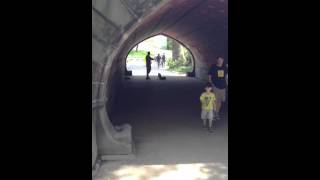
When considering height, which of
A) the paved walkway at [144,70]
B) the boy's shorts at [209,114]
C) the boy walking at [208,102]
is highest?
the paved walkway at [144,70]

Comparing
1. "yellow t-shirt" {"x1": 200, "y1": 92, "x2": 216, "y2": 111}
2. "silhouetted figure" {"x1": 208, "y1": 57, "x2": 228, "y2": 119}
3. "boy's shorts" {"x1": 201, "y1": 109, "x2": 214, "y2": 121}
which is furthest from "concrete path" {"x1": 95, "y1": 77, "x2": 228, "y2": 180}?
"silhouetted figure" {"x1": 208, "y1": 57, "x2": 228, "y2": 119}

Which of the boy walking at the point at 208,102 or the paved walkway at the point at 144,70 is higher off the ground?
the paved walkway at the point at 144,70

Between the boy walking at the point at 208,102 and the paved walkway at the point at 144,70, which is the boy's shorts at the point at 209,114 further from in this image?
the paved walkway at the point at 144,70

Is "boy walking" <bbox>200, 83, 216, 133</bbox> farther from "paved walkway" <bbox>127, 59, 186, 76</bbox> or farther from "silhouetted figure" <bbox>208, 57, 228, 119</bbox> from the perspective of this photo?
"paved walkway" <bbox>127, 59, 186, 76</bbox>

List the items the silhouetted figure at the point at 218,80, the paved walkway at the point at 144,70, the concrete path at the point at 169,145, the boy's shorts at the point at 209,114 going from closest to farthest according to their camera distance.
Answer: the concrete path at the point at 169,145 → the boy's shorts at the point at 209,114 → the silhouetted figure at the point at 218,80 → the paved walkway at the point at 144,70

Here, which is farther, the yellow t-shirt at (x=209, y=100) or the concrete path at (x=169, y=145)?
the yellow t-shirt at (x=209, y=100)

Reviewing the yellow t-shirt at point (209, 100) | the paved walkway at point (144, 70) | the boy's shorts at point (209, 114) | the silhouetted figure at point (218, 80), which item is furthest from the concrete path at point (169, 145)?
the paved walkway at point (144, 70)

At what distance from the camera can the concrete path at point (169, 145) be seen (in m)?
5.70

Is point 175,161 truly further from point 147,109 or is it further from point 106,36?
point 147,109

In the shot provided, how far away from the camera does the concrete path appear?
570 centimetres

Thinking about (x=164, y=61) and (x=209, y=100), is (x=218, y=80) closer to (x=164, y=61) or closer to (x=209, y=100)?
(x=209, y=100)

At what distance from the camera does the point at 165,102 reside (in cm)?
1337

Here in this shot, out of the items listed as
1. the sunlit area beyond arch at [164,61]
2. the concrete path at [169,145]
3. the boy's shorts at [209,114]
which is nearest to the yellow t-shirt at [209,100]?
the boy's shorts at [209,114]

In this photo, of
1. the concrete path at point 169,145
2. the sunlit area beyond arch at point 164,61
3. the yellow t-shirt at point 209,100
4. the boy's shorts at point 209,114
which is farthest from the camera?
the sunlit area beyond arch at point 164,61
